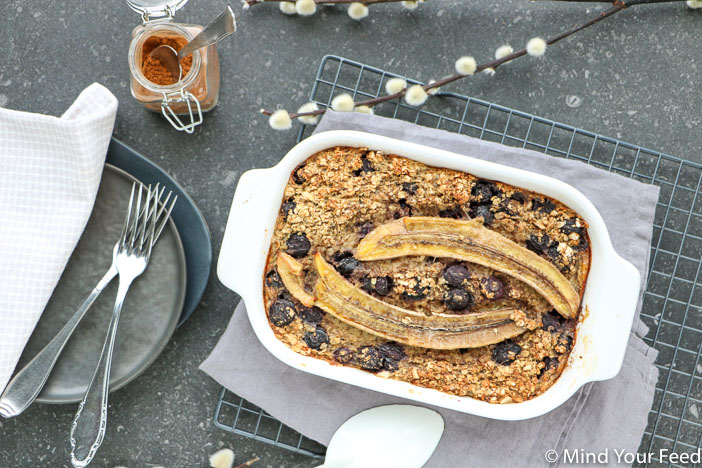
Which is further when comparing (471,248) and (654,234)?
(654,234)

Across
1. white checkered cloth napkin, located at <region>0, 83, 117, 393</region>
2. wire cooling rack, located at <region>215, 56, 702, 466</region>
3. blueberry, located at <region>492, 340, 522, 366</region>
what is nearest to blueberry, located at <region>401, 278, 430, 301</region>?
blueberry, located at <region>492, 340, 522, 366</region>

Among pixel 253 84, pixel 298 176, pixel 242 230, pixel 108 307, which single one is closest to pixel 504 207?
pixel 298 176

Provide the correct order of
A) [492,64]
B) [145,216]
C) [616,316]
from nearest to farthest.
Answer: [616,316]
[145,216]
[492,64]

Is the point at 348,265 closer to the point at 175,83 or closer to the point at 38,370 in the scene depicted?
the point at 175,83

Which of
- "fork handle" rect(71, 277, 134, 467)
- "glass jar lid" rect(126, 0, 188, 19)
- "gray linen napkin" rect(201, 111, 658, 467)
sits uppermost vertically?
"glass jar lid" rect(126, 0, 188, 19)

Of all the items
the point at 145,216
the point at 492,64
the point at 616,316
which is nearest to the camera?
the point at 616,316

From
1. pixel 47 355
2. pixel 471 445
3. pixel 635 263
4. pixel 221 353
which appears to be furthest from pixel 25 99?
pixel 635 263

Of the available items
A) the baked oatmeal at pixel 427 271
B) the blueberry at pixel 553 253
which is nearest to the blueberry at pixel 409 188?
the baked oatmeal at pixel 427 271

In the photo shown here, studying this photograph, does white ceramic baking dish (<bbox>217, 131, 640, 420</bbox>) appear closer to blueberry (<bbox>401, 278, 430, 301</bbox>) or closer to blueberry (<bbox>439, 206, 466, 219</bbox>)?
blueberry (<bbox>439, 206, 466, 219</bbox>)
